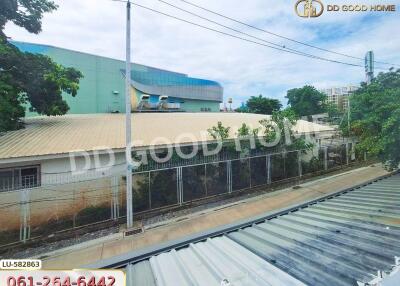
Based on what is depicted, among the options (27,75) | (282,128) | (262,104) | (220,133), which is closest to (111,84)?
(27,75)

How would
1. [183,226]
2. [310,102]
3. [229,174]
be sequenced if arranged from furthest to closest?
1. [310,102]
2. [229,174]
3. [183,226]

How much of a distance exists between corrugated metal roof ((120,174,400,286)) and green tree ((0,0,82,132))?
339 inches

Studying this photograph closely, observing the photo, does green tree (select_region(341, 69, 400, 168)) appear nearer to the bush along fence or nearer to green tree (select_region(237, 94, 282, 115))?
the bush along fence

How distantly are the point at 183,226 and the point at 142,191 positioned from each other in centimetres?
209

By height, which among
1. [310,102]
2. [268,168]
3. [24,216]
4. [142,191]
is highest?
[310,102]

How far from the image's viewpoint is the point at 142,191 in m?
9.06

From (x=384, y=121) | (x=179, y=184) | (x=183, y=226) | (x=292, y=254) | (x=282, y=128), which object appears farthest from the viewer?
(x=282, y=128)

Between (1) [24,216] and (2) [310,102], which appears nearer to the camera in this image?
(1) [24,216]

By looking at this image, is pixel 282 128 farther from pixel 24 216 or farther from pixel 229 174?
pixel 24 216

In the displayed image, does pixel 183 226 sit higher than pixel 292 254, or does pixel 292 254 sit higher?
pixel 292 254

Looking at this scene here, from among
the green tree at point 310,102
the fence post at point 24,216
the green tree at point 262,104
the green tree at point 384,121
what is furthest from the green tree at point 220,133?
the green tree at point 310,102

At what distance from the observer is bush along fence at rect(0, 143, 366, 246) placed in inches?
288

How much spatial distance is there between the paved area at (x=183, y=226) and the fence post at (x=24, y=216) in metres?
1.12

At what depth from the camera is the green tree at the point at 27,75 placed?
9.05 m
